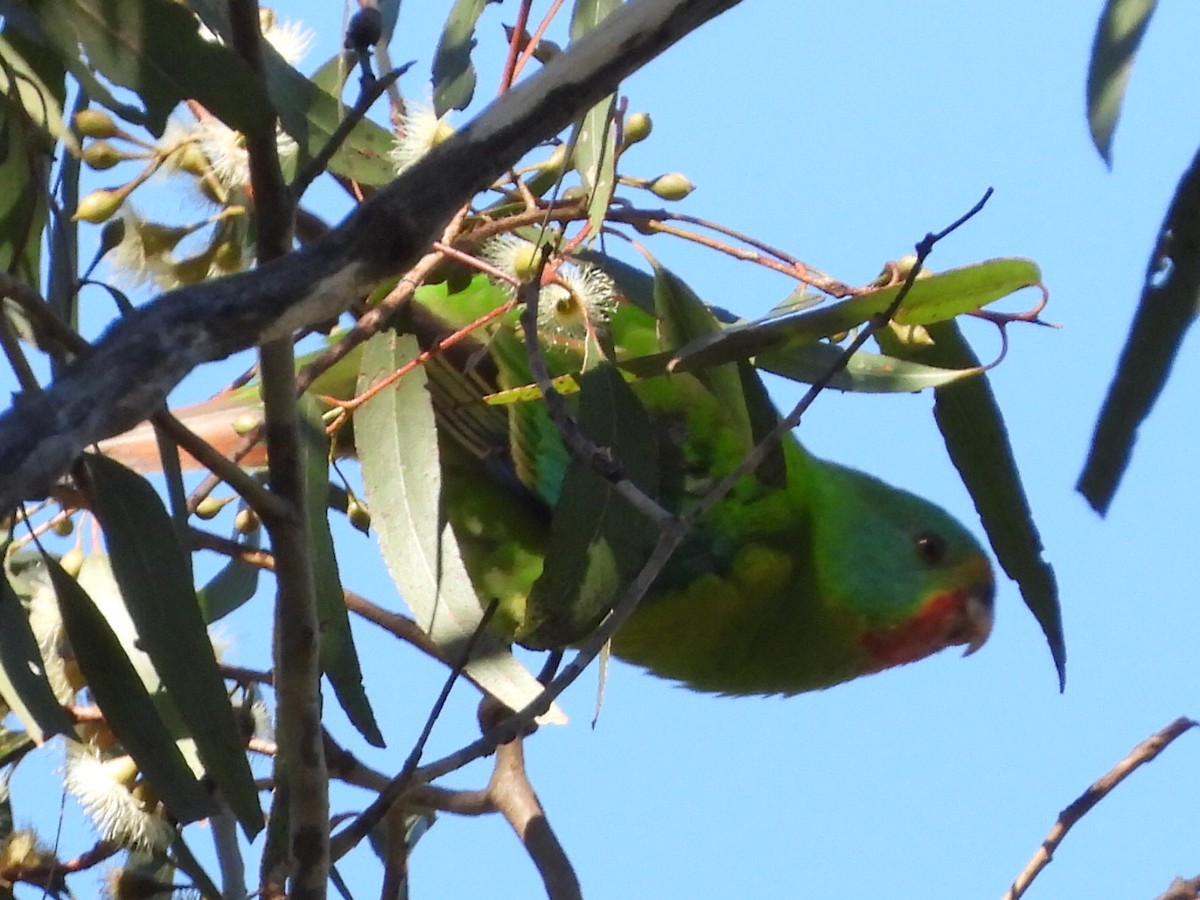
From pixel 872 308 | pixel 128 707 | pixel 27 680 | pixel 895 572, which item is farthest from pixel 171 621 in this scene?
pixel 895 572

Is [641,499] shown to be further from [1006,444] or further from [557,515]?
[1006,444]

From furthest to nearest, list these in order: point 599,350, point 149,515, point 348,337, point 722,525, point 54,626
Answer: point 722,525 → point 54,626 → point 599,350 → point 348,337 → point 149,515

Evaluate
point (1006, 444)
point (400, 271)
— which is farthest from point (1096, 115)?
point (400, 271)

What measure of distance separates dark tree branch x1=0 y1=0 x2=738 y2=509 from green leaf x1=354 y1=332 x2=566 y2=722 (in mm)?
655

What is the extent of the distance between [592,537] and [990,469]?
0.47 meters

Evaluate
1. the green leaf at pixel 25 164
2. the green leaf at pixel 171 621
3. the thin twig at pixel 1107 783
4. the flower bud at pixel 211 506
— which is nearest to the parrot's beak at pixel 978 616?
the thin twig at pixel 1107 783

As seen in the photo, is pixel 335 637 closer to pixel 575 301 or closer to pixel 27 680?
pixel 27 680

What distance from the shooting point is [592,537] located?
4.63 feet

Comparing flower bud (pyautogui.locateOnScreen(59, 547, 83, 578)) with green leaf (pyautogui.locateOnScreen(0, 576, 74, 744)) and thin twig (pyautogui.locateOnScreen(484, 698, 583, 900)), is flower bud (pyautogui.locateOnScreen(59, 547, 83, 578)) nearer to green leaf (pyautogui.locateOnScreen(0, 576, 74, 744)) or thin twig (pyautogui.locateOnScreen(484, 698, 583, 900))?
green leaf (pyautogui.locateOnScreen(0, 576, 74, 744))

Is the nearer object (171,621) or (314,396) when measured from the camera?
(171,621)

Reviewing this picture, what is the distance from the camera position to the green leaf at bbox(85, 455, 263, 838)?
3.99 ft

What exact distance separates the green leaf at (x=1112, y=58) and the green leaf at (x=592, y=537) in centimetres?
53

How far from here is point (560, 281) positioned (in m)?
1.50

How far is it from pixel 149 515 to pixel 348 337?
28 cm
